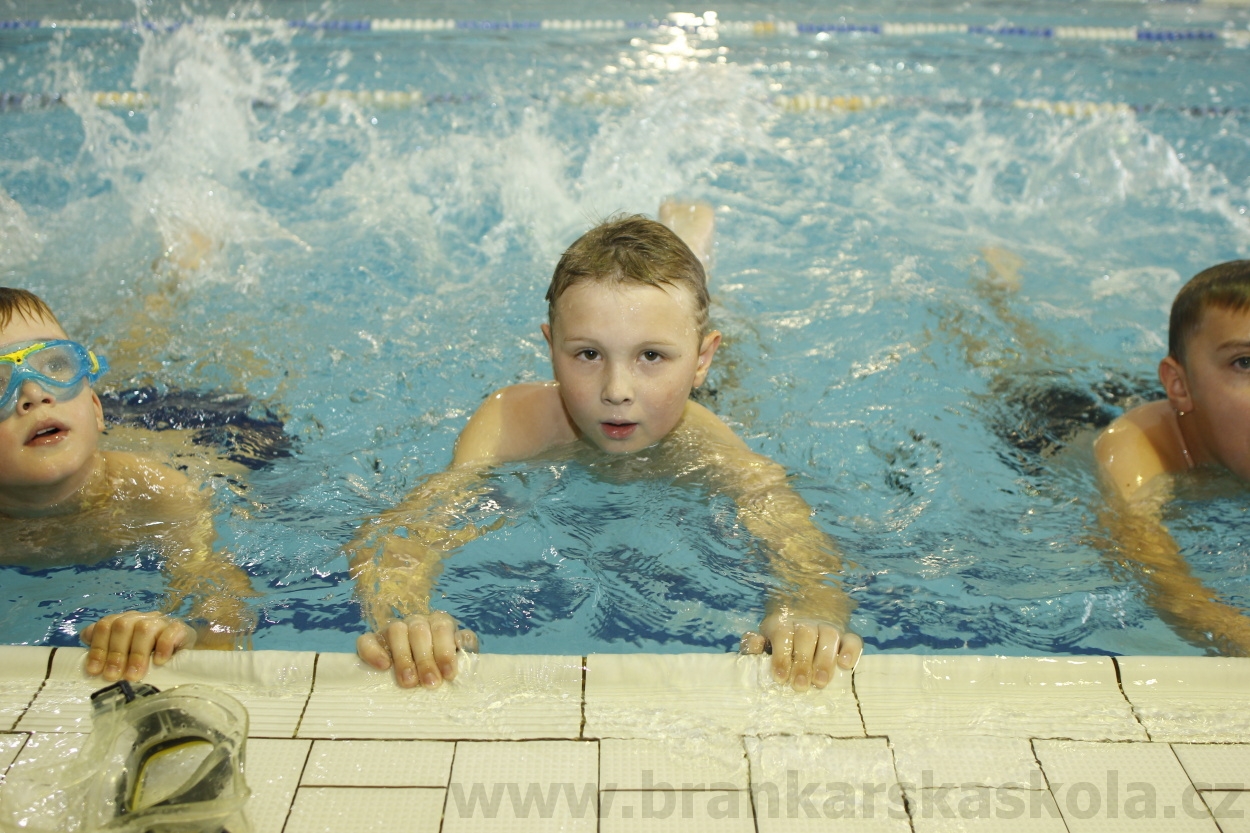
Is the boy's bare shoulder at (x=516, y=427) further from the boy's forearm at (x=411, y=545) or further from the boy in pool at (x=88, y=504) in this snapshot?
the boy in pool at (x=88, y=504)

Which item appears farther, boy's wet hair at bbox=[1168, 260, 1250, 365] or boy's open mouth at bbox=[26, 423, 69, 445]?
boy's wet hair at bbox=[1168, 260, 1250, 365]

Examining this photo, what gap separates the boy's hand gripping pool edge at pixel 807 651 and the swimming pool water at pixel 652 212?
31 cm

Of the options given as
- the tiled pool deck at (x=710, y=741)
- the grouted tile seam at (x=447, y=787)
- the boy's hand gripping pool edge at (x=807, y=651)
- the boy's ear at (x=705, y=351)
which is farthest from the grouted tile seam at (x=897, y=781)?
the boy's ear at (x=705, y=351)

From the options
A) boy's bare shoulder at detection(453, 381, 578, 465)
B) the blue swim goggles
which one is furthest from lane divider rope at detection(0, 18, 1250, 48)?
Answer: the blue swim goggles

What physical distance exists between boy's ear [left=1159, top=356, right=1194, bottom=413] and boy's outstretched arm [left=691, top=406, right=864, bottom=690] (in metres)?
1.04

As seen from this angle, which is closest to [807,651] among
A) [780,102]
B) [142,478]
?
[142,478]

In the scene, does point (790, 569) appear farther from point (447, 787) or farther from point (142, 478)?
point (142, 478)

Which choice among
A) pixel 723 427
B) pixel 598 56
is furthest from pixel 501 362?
pixel 598 56

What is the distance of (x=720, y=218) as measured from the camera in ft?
15.9

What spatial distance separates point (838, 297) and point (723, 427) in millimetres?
1426

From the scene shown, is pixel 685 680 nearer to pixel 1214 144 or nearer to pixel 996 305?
pixel 996 305

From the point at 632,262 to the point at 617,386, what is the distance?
32 cm

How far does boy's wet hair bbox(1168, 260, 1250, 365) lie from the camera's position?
2520mm

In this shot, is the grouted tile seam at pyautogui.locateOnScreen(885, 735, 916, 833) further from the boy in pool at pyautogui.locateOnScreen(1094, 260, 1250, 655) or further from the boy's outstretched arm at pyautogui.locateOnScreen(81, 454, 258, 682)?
the boy's outstretched arm at pyautogui.locateOnScreen(81, 454, 258, 682)
